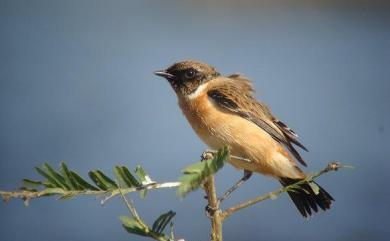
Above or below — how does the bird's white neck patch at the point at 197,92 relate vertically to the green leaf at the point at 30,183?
above

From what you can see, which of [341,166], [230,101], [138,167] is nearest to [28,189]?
[138,167]

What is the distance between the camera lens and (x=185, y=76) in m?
3.32

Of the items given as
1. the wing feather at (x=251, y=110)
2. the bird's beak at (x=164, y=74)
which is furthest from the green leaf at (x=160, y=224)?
the bird's beak at (x=164, y=74)

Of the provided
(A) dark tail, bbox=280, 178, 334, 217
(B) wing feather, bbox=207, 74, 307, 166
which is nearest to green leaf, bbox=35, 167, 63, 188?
(A) dark tail, bbox=280, 178, 334, 217

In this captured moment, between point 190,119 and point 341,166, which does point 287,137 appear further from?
point 341,166

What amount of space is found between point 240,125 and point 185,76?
0.57 m

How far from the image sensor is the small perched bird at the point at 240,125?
9.45 feet

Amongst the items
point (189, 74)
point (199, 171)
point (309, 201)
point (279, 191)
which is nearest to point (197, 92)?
point (189, 74)

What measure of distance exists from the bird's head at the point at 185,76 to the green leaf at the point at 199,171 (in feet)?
7.46

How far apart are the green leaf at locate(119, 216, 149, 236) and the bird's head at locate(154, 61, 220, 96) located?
2.19 metres

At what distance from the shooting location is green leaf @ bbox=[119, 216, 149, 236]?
1081 mm

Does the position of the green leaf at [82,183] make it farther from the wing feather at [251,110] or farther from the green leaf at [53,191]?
the wing feather at [251,110]

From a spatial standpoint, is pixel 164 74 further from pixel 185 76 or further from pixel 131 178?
pixel 131 178

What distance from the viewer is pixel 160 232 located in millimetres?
1069
